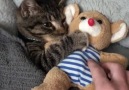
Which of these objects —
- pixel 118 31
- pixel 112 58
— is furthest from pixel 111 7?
pixel 112 58

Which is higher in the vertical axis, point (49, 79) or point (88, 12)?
point (88, 12)

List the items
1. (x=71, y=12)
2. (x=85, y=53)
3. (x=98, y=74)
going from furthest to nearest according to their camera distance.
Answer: (x=71, y=12) < (x=85, y=53) < (x=98, y=74)

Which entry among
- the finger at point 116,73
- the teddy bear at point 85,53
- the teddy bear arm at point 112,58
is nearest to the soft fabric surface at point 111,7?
the teddy bear at point 85,53

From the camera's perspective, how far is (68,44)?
101cm

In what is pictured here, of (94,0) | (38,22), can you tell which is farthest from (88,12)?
(38,22)

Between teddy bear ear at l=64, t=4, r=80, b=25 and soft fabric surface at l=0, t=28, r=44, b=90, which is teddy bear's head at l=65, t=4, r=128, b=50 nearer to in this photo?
teddy bear ear at l=64, t=4, r=80, b=25

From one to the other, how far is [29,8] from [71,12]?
21 cm

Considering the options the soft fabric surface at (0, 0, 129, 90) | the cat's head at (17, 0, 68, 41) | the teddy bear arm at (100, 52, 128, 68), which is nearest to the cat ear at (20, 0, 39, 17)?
the cat's head at (17, 0, 68, 41)

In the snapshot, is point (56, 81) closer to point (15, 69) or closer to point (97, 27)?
point (15, 69)

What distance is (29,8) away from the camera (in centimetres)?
121

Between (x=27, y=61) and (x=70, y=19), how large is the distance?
0.29 metres

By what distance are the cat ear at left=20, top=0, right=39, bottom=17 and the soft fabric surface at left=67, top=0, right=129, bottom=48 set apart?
0.19m

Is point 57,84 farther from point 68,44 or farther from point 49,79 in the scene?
point 68,44

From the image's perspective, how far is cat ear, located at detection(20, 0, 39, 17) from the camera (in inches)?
47.0
